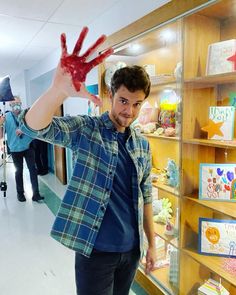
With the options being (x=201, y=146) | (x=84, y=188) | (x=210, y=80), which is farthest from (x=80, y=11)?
(x=84, y=188)

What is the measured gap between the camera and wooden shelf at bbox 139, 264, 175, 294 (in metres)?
1.82

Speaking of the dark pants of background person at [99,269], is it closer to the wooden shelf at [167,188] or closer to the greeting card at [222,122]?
the wooden shelf at [167,188]

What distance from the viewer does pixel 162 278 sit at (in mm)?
1938

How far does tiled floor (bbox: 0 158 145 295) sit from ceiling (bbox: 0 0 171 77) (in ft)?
7.16

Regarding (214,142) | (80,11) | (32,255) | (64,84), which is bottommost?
(32,255)

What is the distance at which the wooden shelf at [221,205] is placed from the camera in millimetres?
1460

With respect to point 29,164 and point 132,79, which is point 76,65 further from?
point 29,164

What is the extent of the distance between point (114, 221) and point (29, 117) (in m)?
0.53

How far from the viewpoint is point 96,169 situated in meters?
1.06

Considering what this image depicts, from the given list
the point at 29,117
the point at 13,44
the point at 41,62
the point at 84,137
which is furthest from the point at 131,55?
the point at 41,62

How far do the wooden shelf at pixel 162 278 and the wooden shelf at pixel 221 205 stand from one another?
70cm

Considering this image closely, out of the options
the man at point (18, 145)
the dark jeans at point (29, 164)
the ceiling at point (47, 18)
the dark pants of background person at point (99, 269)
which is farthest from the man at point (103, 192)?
the dark jeans at point (29, 164)

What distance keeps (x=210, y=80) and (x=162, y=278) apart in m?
1.44

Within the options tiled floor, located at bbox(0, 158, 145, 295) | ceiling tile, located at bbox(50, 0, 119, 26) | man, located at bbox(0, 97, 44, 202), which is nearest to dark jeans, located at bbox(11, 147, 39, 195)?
man, located at bbox(0, 97, 44, 202)
